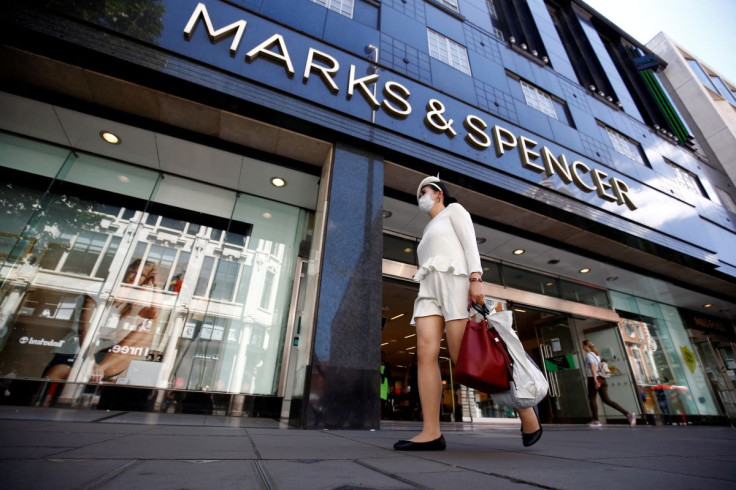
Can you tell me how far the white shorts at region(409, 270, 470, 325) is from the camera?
2148 mm

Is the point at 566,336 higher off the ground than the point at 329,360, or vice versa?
the point at 566,336

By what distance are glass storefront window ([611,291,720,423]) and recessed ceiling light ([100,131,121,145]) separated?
12556mm

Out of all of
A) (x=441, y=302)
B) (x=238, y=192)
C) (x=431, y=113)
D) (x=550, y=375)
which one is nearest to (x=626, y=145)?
(x=550, y=375)

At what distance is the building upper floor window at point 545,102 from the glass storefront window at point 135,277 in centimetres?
712

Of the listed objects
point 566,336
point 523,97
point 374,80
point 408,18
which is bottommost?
point 566,336

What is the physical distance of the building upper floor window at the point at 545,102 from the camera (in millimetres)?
8578

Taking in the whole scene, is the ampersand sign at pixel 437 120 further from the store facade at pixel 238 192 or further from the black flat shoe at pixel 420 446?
the black flat shoe at pixel 420 446

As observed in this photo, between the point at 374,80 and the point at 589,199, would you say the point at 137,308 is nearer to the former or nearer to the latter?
the point at 374,80

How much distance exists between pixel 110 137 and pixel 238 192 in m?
2.08

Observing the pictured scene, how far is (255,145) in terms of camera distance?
526cm

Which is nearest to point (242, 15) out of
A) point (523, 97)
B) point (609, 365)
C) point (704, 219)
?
point (523, 97)

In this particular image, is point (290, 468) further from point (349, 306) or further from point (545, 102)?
point (545, 102)

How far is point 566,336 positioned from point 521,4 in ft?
37.3

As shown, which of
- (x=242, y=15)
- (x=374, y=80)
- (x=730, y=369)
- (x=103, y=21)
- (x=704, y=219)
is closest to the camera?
(x=103, y=21)
